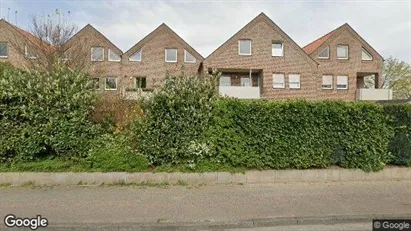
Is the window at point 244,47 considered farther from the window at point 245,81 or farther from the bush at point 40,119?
the bush at point 40,119

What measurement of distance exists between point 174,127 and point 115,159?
1758mm

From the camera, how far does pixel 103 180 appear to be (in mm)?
7438

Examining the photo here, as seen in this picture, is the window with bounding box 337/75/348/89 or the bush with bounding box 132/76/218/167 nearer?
the bush with bounding box 132/76/218/167

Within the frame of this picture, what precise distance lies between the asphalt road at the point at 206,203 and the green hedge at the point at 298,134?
74 cm

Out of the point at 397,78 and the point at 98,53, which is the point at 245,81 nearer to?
the point at 98,53

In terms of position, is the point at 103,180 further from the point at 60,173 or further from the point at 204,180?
the point at 204,180

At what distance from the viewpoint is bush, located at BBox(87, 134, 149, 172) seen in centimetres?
747

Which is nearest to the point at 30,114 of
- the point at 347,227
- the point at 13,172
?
the point at 13,172

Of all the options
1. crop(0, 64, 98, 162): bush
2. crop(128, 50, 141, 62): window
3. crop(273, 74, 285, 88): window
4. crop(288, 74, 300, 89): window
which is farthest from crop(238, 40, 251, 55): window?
crop(0, 64, 98, 162): bush

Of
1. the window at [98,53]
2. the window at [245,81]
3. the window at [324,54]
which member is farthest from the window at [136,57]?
the window at [324,54]

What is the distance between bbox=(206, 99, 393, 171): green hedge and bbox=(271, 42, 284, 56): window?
21.9 metres

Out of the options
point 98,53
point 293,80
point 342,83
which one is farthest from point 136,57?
point 342,83

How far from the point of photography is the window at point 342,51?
31359mm

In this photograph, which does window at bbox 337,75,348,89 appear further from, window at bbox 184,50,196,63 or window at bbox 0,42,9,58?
window at bbox 0,42,9,58
